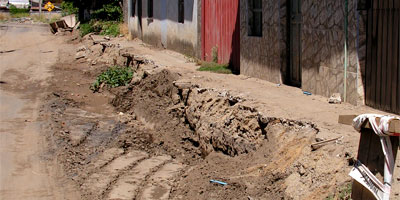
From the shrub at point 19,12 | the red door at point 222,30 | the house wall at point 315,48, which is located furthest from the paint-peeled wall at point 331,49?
the shrub at point 19,12

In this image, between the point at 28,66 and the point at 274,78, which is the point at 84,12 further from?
the point at 274,78

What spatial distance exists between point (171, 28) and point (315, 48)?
34.2 ft

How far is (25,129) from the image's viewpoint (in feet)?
42.0

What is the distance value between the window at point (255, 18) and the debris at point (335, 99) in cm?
372

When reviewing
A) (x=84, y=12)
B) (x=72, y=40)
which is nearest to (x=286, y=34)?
(x=72, y=40)

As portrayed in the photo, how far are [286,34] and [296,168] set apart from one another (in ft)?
16.3

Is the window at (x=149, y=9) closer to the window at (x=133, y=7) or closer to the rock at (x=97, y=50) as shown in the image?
the rock at (x=97, y=50)

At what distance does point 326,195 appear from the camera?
616cm

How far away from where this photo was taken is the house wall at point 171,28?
17.7 m

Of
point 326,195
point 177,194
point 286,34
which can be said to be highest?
point 286,34

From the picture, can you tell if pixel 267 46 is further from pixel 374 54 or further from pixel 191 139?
pixel 374 54

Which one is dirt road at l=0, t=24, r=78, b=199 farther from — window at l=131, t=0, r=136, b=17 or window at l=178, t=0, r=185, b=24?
window at l=178, t=0, r=185, b=24

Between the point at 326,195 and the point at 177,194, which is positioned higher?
the point at 326,195

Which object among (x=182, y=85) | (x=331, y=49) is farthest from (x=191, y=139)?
(x=331, y=49)
